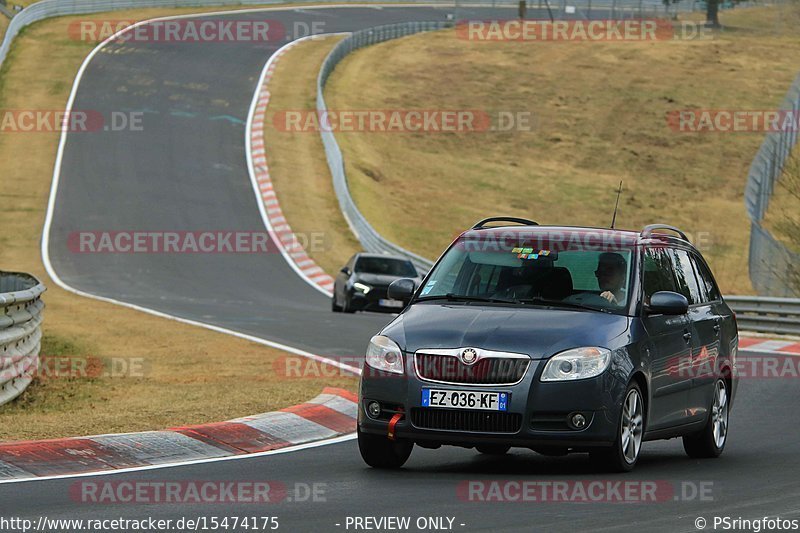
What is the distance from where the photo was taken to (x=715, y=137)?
6384cm

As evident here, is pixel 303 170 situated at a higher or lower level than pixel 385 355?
lower

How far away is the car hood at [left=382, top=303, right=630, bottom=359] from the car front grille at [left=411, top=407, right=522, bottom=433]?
0.41 meters

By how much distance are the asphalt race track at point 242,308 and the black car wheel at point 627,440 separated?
104 mm

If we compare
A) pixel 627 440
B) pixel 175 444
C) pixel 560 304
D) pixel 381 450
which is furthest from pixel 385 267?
pixel 627 440

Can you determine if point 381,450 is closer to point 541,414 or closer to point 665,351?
point 541,414

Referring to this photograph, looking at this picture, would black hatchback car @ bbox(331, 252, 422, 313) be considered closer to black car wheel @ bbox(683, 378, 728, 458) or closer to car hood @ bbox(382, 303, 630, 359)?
black car wheel @ bbox(683, 378, 728, 458)

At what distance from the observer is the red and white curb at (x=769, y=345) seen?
21.5m

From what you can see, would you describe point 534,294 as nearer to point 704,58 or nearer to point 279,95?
point 279,95

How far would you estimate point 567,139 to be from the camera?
63344mm

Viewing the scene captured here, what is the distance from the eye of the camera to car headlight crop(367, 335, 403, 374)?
31.4 ft

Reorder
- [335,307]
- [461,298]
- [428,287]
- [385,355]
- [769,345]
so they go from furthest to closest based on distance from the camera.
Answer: [335,307] → [769,345] → [428,287] → [461,298] → [385,355]

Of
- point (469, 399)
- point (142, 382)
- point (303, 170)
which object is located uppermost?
point (469, 399)

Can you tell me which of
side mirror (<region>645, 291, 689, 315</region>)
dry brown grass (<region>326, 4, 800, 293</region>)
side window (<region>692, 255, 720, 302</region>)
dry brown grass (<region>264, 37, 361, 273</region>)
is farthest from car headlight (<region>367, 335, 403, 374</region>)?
dry brown grass (<region>326, 4, 800, 293</region>)

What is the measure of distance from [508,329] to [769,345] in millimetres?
13776
